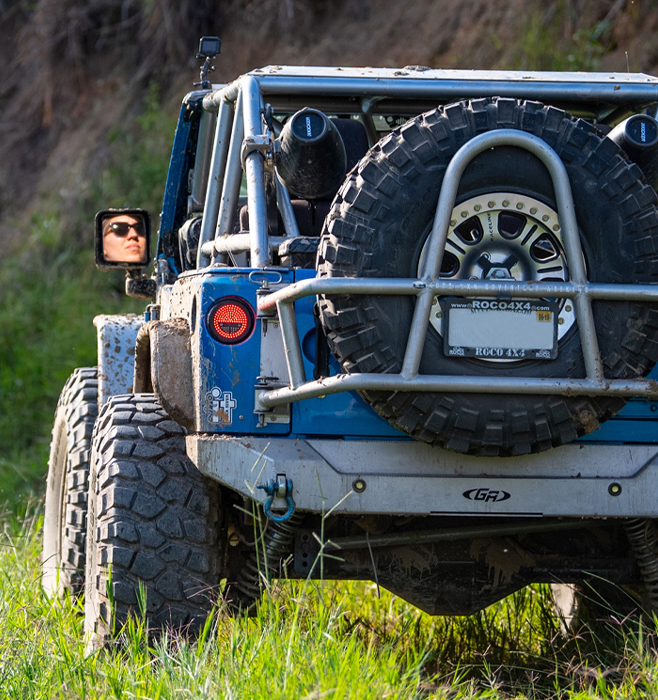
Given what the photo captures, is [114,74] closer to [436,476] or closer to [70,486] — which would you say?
[70,486]

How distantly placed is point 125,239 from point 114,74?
859 centimetres

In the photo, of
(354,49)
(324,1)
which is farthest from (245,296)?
(324,1)

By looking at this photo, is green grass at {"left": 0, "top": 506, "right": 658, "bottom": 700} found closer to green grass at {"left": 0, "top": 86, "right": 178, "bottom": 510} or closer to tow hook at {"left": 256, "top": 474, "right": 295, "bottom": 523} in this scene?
tow hook at {"left": 256, "top": 474, "right": 295, "bottom": 523}

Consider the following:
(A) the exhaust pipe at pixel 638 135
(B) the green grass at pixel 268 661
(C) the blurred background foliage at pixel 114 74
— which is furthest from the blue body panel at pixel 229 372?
(C) the blurred background foliage at pixel 114 74

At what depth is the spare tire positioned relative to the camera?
116 inches

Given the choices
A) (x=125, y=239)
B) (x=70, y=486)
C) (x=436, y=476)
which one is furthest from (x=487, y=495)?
(x=125, y=239)

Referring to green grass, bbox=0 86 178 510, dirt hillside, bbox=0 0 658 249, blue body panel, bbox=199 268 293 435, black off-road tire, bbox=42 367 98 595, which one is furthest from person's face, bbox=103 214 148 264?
dirt hillside, bbox=0 0 658 249

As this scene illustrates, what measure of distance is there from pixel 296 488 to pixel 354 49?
906 cm

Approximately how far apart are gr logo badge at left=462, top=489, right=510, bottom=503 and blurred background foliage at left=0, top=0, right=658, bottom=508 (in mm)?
5392

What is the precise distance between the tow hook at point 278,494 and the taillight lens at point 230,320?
16.3 inches

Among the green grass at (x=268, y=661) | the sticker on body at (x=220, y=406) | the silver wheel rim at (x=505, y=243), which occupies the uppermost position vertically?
the silver wheel rim at (x=505, y=243)

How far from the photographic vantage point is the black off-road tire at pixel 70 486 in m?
4.15

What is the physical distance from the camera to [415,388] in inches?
113

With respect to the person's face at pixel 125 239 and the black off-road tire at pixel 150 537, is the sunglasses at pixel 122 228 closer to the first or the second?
the person's face at pixel 125 239
